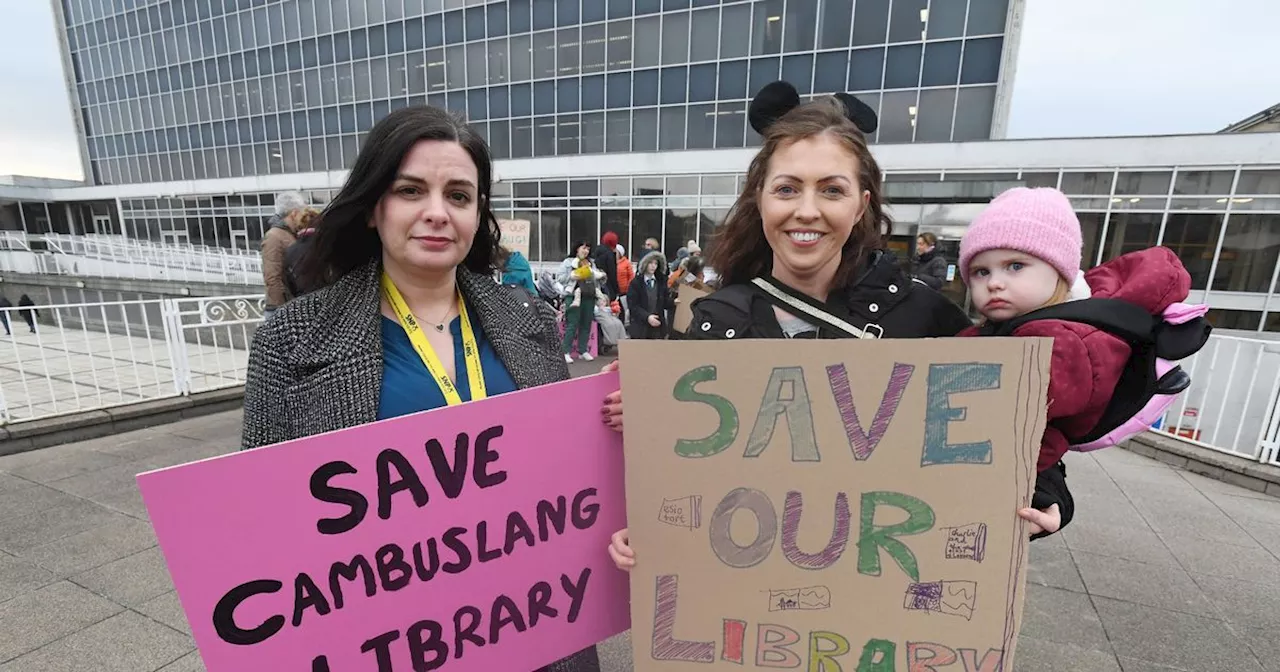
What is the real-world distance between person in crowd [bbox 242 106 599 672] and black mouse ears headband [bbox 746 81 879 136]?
754 mm

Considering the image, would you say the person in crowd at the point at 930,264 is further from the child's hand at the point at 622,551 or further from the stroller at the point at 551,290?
the child's hand at the point at 622,551

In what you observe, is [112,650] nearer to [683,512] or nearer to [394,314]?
[394,314]

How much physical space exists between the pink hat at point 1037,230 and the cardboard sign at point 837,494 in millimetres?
348

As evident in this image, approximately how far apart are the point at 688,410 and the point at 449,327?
684mm

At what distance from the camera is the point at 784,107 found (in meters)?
1.49

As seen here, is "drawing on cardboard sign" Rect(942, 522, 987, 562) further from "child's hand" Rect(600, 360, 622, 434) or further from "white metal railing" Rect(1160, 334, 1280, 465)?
"white metal railing" Rect(1160, 334, 1280, 465)

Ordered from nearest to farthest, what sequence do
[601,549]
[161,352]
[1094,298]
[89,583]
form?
[1094,298] < [601,549] < [89,583] < [161,352]

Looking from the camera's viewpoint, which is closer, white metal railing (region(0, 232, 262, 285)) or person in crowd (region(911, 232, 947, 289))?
person in crowd (region(911, 232, 947, 289))

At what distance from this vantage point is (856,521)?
1095mm

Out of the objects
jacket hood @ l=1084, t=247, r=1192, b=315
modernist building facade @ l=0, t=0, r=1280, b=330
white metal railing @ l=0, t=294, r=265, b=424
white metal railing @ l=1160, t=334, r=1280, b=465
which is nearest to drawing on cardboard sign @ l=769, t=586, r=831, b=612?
jacket hood @ l=1084, t=247, r=1192, b=315

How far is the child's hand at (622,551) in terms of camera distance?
118 cm

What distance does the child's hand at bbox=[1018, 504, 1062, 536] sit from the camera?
1.07m

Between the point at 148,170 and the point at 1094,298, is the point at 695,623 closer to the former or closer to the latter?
the point at 1094,298

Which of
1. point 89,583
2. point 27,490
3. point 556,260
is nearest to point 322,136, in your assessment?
point 556,260
